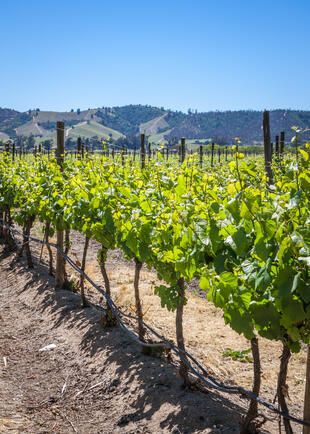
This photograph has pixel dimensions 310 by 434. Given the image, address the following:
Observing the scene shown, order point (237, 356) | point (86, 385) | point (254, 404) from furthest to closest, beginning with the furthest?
point (237, 356) < point (86, 385) < point (254, 404)

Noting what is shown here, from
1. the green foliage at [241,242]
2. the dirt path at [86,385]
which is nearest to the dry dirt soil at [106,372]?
the dirt path at [86,385]

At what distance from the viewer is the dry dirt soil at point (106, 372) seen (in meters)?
3.32

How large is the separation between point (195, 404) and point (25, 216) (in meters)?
5.32

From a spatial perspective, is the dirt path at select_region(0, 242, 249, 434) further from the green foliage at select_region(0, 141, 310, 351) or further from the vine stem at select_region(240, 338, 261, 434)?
the green foliage at select_region(0, 141, 310, 351)

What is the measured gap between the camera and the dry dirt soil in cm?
332

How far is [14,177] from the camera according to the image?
313 inches

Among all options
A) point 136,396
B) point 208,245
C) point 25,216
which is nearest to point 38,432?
point 136,396

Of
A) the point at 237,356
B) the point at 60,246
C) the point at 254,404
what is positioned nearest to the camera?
the point at 254,404

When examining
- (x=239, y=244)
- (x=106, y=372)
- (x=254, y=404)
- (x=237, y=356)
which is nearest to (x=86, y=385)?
(x=106, y=372)

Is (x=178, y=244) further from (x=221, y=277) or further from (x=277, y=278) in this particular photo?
(x=277, y=278)

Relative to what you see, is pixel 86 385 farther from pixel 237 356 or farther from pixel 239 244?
pixel 239 244

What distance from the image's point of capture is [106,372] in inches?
163

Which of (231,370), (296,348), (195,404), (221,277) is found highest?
(221,277)

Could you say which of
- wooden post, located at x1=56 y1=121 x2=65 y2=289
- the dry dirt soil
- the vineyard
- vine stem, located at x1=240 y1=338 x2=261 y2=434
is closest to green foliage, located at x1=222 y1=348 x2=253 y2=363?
the dry dirt soil
